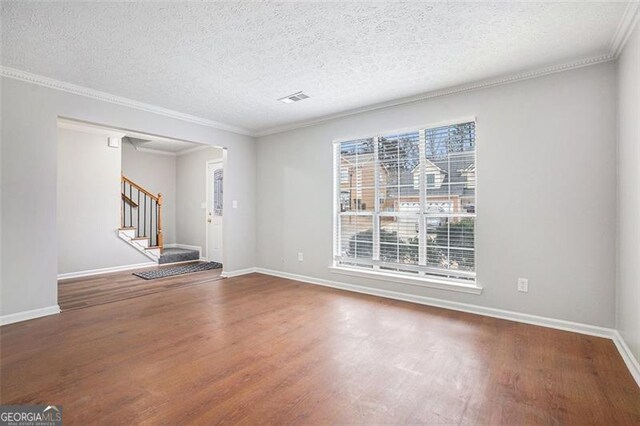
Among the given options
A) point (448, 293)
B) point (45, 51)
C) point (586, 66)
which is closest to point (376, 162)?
point (448, 293)

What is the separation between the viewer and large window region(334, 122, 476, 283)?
11.7 feet

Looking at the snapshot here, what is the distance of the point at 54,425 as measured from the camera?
1.65 m

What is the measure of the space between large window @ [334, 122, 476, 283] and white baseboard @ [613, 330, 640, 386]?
1.23 m

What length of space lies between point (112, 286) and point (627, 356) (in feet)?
19.7

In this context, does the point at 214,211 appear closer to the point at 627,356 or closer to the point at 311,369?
the point at 311,369

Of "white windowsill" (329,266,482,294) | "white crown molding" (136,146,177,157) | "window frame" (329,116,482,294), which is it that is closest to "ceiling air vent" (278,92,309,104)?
"window frame" (329,116,482,294)

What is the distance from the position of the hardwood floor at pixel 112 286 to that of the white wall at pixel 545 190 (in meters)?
3.38

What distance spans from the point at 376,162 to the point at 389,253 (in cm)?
127

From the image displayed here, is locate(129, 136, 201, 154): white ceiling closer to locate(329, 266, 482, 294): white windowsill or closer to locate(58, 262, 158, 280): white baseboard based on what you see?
locate(58, 262, 158, 280): white baseboard

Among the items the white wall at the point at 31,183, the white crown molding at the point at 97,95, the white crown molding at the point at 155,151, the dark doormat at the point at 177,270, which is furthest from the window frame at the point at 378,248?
the white crown molding at the point at 155,151

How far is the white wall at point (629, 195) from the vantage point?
218 centimetres

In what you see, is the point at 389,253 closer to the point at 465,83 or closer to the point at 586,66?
the point at 465,83

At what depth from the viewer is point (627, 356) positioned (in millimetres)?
2311

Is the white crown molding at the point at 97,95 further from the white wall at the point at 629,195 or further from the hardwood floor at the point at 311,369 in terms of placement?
the white wall at the point at 629,195
